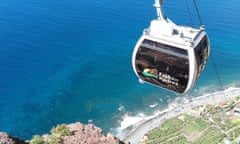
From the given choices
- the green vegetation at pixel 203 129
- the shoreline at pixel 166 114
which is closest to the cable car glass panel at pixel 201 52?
the green vegetation at pixel 203 129

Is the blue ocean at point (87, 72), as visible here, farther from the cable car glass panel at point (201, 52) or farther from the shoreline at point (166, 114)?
the cable car glass panel at point (201, 52)

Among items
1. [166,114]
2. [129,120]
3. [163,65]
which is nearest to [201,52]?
[163,65]

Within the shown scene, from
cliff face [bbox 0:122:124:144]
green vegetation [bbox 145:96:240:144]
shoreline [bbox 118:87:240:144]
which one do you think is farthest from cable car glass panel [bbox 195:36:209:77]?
shoreline [bbox 118:87:240:144]

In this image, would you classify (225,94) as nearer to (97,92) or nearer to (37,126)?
(97,92)

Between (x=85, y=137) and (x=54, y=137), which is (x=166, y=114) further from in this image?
(x=54, y=137)

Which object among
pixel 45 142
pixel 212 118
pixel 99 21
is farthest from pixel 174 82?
pixel 99 21

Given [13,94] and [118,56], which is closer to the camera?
[13,94]
